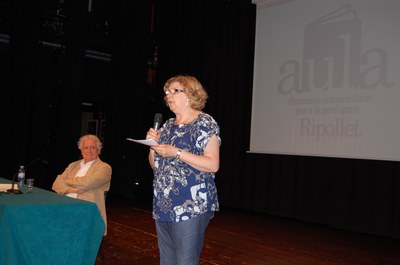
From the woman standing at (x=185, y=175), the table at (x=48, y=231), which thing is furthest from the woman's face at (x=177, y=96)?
the table at (x=48, y=231)

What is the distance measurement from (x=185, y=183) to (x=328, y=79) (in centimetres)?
472

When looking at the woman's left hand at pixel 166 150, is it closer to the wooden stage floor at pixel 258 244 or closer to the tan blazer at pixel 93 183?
the tan blazer at pixel 93 183

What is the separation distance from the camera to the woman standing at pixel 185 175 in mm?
1942

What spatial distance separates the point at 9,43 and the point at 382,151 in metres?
7.06

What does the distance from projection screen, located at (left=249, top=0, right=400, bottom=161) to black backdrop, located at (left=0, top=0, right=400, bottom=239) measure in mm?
456

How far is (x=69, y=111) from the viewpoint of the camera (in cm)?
876

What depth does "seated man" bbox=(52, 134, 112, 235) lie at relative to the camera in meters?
3.28

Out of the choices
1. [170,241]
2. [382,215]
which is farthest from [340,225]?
[170,241]

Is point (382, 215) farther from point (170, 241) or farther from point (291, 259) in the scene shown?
point (170, 241)

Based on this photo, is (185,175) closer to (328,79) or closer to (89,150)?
(89,150)

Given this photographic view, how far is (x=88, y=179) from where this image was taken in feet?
10.7

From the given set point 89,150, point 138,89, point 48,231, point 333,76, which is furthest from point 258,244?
point 138,89

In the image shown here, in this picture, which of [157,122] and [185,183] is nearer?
[185,183]

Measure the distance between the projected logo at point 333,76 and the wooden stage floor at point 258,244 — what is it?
53.8 inches
